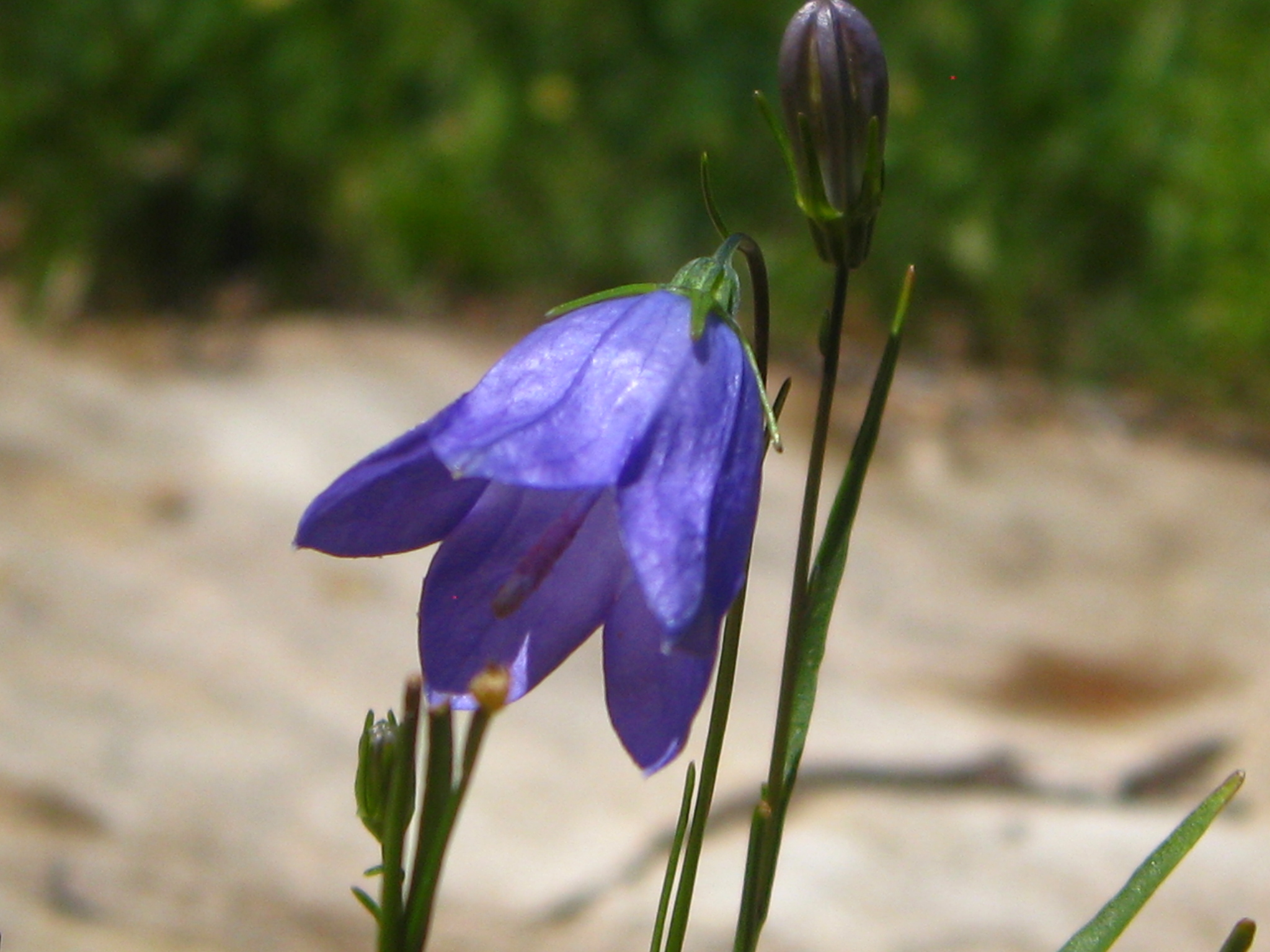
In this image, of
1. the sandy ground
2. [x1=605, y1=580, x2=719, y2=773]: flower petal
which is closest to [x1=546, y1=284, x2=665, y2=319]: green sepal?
[x1=605, y1=580, x2=719, y2=773]: flower petal

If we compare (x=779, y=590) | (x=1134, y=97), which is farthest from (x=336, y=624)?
(x=1134, y=97)

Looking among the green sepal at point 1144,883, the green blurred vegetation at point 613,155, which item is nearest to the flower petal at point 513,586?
the green sepal at point 1144,883

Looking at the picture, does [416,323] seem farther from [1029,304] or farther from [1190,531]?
[1190,531]

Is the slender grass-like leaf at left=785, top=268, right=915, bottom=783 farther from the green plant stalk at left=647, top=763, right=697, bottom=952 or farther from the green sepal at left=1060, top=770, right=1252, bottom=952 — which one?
the green sepal at left=1060, top=770, right=1252, bottom=952

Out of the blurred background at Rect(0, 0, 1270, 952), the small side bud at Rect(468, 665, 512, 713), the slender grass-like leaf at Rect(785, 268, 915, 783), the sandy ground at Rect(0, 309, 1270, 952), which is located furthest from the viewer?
the blurred background at Rect(0, 0, 1270, 952)

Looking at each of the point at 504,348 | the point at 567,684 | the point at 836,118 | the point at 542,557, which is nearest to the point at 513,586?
the point at 542,557

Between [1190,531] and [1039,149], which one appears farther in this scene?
[1039,149]
